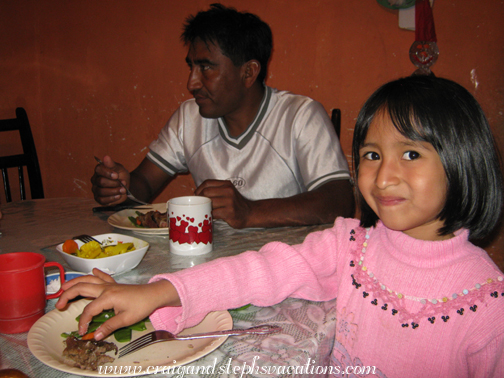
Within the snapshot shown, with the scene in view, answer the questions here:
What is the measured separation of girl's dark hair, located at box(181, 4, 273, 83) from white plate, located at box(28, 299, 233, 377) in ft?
3.79

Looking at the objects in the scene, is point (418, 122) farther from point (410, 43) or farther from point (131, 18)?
point (131, 18)

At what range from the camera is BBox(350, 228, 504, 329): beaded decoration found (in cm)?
59

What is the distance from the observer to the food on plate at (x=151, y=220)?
1.13 meters

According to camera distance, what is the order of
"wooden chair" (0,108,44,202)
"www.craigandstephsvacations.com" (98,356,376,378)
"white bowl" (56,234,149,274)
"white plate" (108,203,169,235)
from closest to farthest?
"www.craigandstephsvacations.com" (98,356,376,378) → "white bowl" (56,234,149,274) → "white plate" (108,203,169,235) → "wooden chair" (0,108,44,202)

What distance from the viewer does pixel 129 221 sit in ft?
3.98

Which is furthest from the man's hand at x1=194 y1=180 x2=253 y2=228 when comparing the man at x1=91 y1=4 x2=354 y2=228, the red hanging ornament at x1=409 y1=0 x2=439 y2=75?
the red hanging ornament at x1=409 y1=0 x2=439 y2=75

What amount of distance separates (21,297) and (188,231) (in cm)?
38

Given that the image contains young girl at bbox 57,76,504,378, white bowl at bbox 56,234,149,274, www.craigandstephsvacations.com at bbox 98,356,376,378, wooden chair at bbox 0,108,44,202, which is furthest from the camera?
wooden chair at bbox 0,108,44,202

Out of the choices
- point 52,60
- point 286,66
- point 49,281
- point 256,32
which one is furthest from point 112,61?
point 49,281

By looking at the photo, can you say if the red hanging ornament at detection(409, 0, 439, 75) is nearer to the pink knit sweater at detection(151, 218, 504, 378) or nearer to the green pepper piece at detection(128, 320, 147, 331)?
the pink knit sweater at detection(151, 218, 504, 378)

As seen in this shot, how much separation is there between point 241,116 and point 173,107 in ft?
3.44

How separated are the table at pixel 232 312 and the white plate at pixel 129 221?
0.07ft

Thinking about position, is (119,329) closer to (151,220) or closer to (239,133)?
(151,220)

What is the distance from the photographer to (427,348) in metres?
0.63
